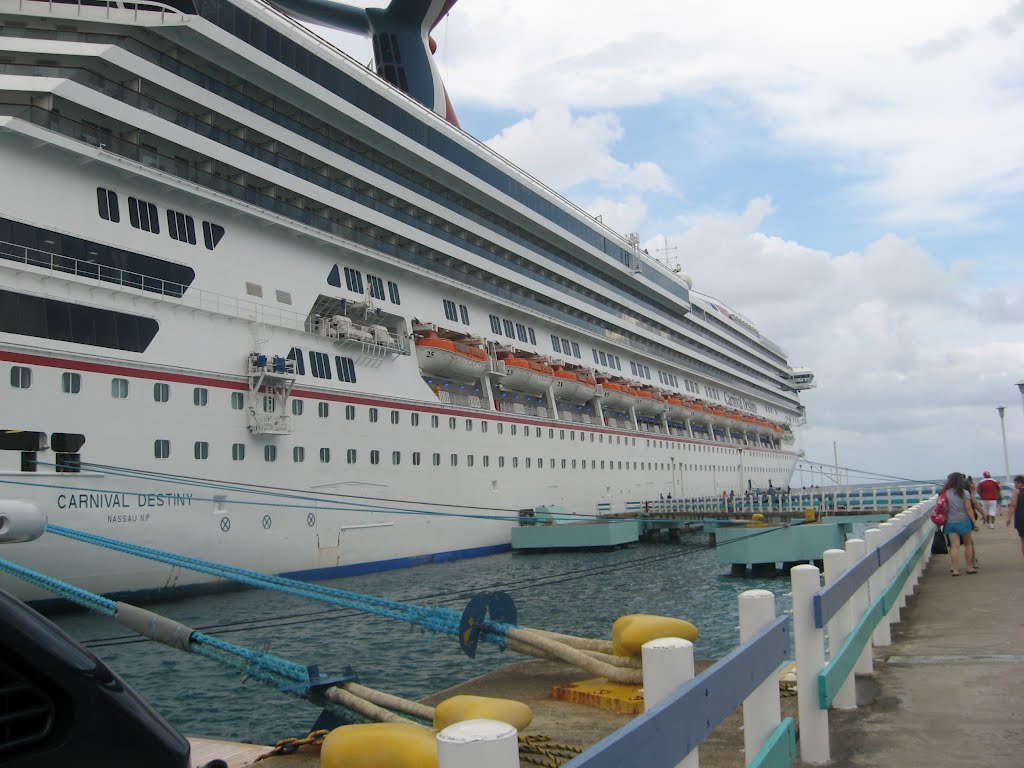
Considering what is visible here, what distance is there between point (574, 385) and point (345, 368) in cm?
1420

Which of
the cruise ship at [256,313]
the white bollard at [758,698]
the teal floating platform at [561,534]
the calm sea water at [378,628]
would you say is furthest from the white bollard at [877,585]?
the teal floating platform at [561,534]

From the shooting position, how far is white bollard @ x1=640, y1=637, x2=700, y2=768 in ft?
7.13

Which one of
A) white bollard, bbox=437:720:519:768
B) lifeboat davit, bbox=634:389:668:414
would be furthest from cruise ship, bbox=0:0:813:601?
white bollard, bbox=437:720:519:768

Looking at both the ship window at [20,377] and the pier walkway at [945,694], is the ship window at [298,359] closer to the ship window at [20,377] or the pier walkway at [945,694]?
the ship window at [20,377]

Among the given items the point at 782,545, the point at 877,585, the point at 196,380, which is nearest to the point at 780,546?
the point at 782,545

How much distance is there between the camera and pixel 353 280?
2516 centimetres

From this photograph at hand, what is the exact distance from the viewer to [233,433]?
1864 cm

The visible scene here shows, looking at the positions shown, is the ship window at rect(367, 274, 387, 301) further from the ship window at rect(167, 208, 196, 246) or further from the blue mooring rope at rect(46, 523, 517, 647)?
the blue mooring rope at rect(46, 523, 517, 647)

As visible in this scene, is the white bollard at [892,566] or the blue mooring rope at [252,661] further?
the white bollard at [892,566]

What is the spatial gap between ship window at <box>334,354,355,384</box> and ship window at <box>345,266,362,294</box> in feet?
10.2

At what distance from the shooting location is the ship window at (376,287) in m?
25.8

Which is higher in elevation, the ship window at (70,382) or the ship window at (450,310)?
the ship window at (450,310)

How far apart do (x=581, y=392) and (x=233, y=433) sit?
1940 cm

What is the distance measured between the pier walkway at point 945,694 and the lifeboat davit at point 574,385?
25.8 m
